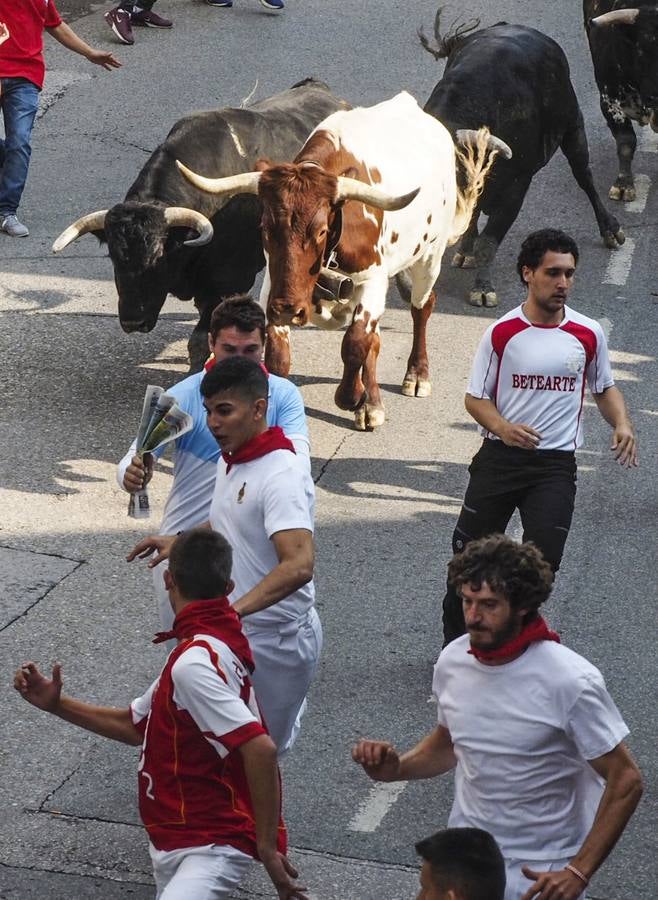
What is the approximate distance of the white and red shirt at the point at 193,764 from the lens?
4320mm

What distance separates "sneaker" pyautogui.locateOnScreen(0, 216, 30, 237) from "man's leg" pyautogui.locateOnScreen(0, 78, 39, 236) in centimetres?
4

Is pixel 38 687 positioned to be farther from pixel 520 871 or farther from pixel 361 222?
pixel 361 222

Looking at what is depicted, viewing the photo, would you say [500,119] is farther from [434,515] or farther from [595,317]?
[434,515]

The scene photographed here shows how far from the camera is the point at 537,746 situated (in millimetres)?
4203

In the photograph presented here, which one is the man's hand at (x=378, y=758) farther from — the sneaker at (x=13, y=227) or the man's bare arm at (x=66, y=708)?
the sneaker at (x=13, y=227)

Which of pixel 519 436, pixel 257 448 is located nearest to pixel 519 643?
pixel 257 448

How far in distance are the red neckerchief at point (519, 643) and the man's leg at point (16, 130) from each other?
374 inches

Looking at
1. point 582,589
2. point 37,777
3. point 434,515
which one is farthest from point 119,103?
point 37,777

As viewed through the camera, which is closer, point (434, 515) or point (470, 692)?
point (470, 692)

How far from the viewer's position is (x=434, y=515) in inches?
350

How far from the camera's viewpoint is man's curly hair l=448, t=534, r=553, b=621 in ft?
13.9

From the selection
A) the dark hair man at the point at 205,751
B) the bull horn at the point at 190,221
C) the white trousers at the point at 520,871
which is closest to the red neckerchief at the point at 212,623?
the dark hair man at the point at 205,751

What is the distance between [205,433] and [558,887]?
7.72ft

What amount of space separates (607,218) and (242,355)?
27.0 ft
